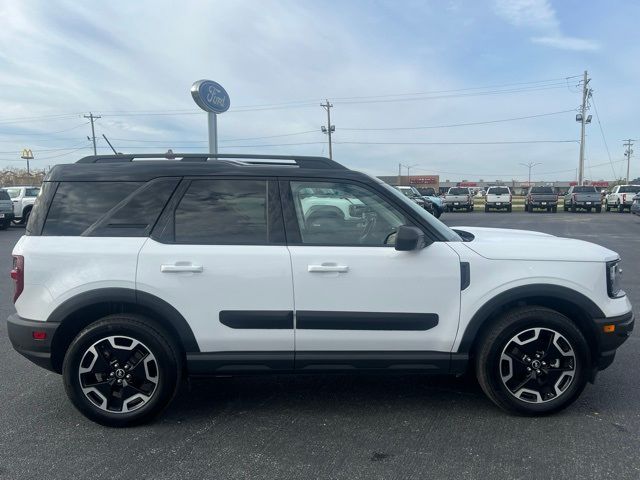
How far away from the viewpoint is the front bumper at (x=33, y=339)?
3.46m

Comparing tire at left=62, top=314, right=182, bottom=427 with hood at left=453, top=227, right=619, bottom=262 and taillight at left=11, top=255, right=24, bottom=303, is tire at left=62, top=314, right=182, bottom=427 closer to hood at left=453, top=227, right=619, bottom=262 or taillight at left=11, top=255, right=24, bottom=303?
taillight at left=11, top=255, right=24, bottom=303

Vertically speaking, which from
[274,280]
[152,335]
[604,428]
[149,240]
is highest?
[149,240]

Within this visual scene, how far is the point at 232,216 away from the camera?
142 inches

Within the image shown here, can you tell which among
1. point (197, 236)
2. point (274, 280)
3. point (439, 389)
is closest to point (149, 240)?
point (197, 236)

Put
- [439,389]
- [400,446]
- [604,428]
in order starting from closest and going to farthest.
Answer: [400,446], [604,428], [439,389]

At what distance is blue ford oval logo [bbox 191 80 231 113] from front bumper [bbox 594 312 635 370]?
10937 millimetres

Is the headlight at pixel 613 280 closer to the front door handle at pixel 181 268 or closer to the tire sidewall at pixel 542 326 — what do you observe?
the tire sidewall at pixel 542 326

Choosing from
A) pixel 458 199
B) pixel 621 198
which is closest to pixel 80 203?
pixel 458 199

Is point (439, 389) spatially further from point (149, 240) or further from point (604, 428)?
point (149, 240)

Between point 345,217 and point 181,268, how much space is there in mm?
1206

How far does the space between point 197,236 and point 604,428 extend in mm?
3110

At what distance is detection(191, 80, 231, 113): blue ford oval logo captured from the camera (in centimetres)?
1241

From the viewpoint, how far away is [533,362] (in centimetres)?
357

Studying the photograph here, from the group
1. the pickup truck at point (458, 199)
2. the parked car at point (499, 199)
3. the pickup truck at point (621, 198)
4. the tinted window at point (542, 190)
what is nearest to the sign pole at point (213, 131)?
the pickup truck at point (458, 199)
